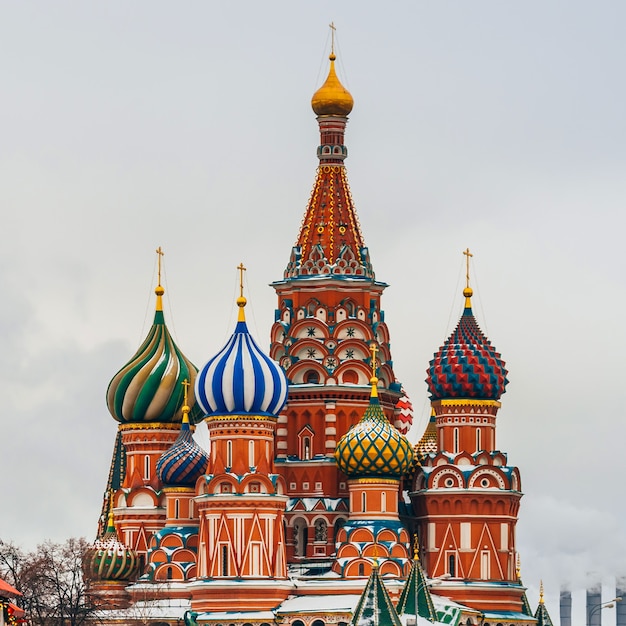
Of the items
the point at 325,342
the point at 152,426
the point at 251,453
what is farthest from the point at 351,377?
the point at 152,426

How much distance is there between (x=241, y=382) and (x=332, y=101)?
10011 mm

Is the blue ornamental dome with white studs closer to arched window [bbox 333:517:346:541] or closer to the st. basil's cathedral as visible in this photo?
the st. basil's cathedral

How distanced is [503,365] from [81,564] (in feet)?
44.8

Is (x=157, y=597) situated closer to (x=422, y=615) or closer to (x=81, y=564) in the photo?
(x=81, y=564)

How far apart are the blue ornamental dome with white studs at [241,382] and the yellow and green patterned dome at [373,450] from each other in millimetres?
2273

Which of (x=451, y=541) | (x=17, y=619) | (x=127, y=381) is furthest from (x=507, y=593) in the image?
(x=17, y=619)

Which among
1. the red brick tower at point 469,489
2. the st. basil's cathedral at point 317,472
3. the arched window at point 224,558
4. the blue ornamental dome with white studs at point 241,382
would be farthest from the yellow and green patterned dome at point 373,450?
the arched window at point 224,558

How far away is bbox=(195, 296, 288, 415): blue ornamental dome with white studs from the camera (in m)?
83.5

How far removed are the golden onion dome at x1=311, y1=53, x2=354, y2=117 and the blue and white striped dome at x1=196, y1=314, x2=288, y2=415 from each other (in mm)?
7999

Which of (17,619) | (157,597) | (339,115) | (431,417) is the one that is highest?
(339,115)

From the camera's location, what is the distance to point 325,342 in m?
87.1

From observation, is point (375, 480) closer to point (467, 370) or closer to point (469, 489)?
point (469, 489)

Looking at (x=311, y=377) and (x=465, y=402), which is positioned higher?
(x=311, y=377)

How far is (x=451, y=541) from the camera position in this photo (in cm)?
8594
